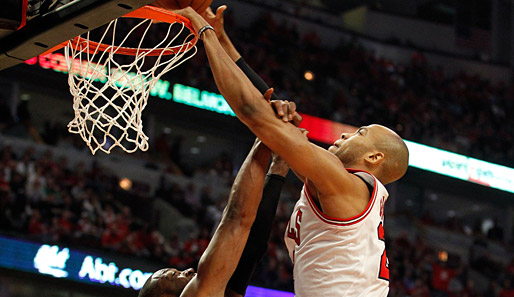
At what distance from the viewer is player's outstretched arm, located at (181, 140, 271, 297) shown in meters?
2.35

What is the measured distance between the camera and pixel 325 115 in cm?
1327

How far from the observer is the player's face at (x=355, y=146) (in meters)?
2.51

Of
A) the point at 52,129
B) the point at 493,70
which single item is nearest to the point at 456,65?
the point at 493,70

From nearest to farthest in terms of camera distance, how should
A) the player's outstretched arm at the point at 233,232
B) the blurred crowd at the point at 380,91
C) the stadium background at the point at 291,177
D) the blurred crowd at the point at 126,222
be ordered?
the player's outstretched arm at the point at 233,232, the blurred crowd at the point at 126,222, the stadium background at the point at 291,177, the blurred crowd at the point at 380,91

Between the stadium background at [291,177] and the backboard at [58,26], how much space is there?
5.27 metres

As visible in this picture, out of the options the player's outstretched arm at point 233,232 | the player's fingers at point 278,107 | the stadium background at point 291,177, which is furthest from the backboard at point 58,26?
the stadium background at point 291,177

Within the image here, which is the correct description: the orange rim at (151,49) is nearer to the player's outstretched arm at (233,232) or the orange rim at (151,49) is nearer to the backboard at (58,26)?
the backboard at (58,26)

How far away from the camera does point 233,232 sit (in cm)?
240

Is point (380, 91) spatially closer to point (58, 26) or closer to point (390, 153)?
point (390, 153)

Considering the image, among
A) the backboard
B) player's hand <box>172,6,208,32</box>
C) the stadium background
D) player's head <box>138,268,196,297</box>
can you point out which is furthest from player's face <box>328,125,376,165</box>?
the stadium background

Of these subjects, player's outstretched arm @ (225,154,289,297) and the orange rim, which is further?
the orange rim

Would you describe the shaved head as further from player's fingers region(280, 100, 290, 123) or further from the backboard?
the backboard

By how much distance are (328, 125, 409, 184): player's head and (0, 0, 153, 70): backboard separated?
3.10ft

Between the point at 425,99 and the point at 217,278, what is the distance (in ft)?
49.1
